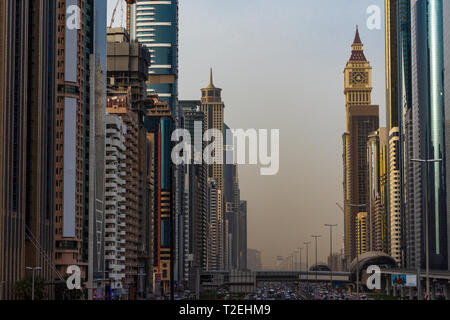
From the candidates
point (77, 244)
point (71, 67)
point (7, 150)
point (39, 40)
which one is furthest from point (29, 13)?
point (77, 244)

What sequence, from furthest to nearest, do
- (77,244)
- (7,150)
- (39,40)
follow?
(77,244), (39,40), (7,150)

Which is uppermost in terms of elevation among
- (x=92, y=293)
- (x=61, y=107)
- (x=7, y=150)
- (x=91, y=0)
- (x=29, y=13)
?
(x=91, y=0)

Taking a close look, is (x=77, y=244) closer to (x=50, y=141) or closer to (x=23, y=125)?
(x=50, y=141)

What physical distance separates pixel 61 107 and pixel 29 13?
80.8 ft

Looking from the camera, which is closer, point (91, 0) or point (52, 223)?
point (52, 223)

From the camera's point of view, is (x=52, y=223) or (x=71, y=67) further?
(x=71, y=67)

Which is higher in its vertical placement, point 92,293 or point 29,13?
point 29,13

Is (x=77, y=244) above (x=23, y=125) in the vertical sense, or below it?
below

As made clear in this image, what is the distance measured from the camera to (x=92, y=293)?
187 meters

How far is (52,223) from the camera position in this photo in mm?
166125

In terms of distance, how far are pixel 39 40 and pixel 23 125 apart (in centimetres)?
2212
